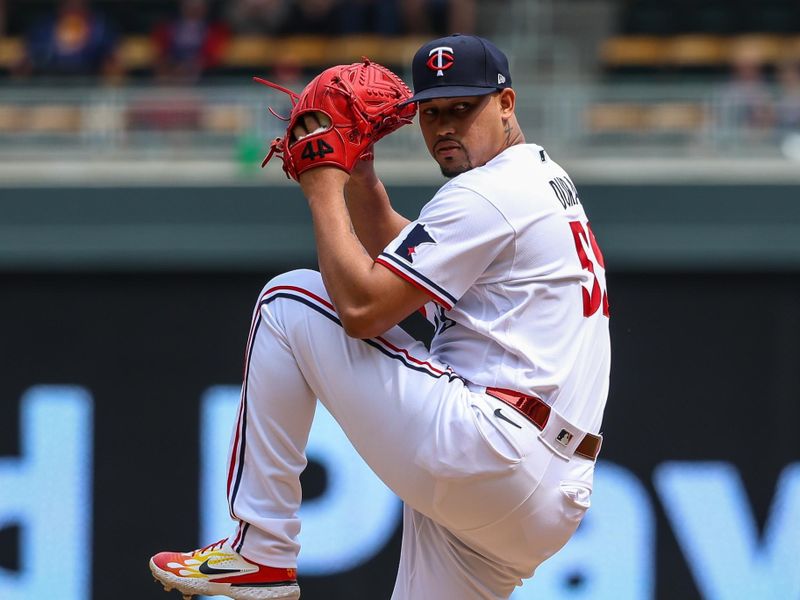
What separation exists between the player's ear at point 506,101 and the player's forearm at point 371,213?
443 mm

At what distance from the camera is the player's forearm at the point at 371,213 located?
3.41m

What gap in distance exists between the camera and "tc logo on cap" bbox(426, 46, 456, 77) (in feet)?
9.79

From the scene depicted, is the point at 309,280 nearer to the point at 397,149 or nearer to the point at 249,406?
the point at 249,406

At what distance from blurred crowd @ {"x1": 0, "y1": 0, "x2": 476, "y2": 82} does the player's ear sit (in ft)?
14.8

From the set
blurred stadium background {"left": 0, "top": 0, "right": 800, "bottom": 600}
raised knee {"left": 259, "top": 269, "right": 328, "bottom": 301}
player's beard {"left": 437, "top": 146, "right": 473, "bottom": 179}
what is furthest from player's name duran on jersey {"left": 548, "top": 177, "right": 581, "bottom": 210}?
blurred stadium background {"left": 0, "top": 0, "right": 800, "bottom": 600}

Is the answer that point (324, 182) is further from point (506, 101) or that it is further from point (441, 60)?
point (506, 101)

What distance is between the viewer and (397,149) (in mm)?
6184

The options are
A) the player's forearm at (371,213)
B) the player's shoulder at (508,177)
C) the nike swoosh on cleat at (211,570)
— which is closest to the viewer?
the player's shoulder at (508,177)

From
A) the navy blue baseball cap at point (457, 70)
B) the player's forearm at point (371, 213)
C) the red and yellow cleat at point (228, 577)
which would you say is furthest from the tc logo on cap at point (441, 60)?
the red and yellow cleat at point (228, 577)

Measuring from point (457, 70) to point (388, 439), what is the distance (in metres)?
0.86

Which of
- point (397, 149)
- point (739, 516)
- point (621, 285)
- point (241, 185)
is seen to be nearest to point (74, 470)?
point (241, 185)

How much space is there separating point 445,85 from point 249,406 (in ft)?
2.85

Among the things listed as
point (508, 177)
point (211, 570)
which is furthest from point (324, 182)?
point (211, 570)

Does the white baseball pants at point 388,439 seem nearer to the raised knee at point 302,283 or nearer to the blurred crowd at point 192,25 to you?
the raised knee at point 302,283
